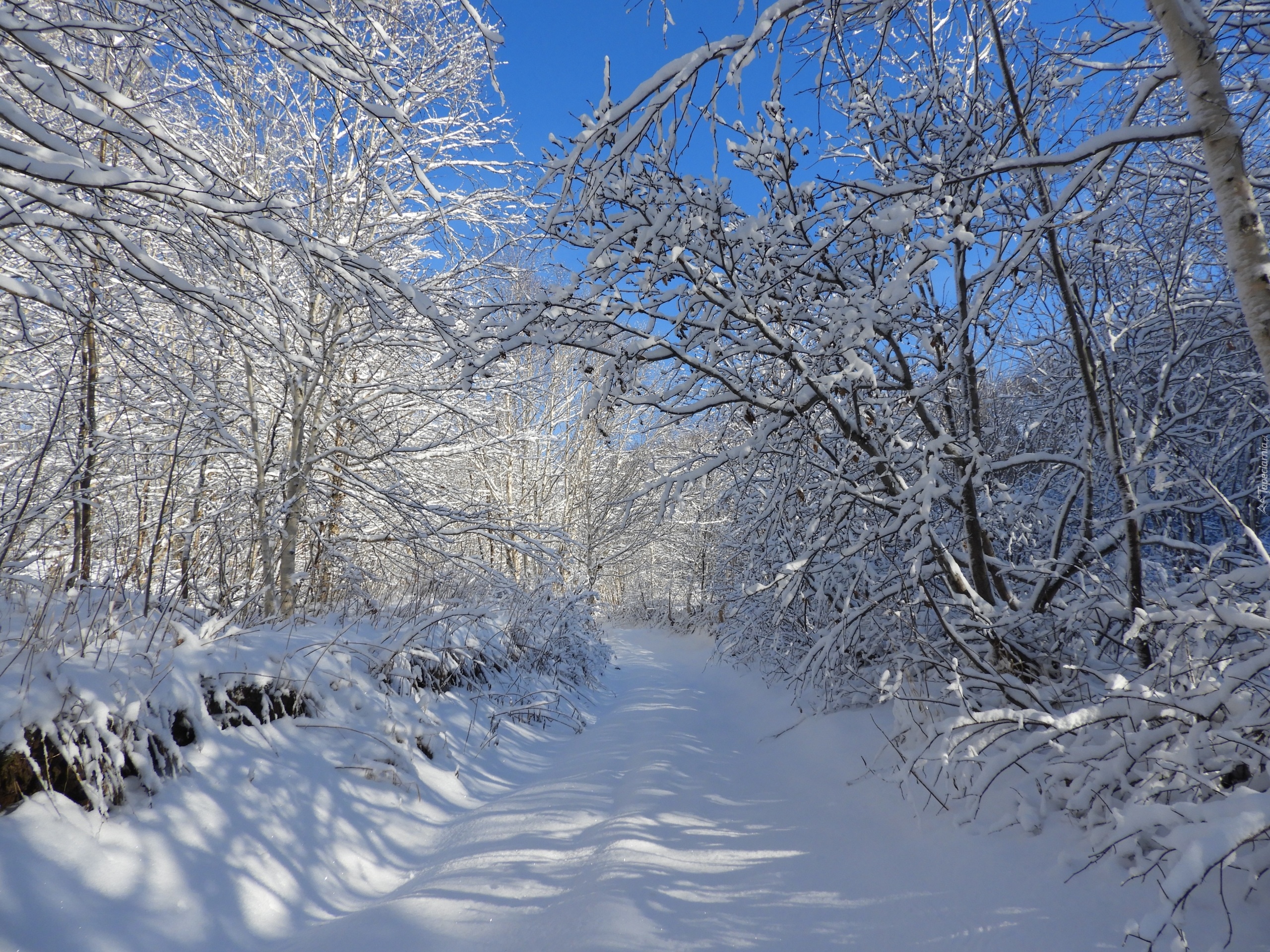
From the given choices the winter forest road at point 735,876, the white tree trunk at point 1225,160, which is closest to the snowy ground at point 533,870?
the winter forest road at point 735,876

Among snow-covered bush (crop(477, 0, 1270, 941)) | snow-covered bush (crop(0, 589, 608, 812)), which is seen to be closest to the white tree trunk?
snow-covered bush (crop(477, 0, 1270, 941))

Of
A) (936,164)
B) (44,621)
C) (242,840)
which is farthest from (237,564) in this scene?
(936,164)

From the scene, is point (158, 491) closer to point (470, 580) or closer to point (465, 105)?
point (470, 580)

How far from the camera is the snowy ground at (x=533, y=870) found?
5.96 feet

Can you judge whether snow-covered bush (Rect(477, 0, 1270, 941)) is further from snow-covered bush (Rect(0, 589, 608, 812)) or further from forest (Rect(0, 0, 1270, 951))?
snow-covered bush (Rect(0, 589, 608, 812))

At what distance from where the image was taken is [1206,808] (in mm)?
1591

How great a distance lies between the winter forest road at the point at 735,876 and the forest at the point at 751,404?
20 cm

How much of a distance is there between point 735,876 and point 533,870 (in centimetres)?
87

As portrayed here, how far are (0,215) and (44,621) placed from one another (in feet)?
5.62

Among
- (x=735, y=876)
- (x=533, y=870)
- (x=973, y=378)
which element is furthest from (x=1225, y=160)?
(x=533, y=870)

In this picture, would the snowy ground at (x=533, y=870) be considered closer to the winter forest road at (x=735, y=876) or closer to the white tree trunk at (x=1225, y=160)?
the winter forest road at (x=735, y=876)

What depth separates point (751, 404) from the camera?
3.29 meters

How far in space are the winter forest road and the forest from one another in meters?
0.20

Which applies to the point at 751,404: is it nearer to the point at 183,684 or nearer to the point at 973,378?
the point at 973,378
